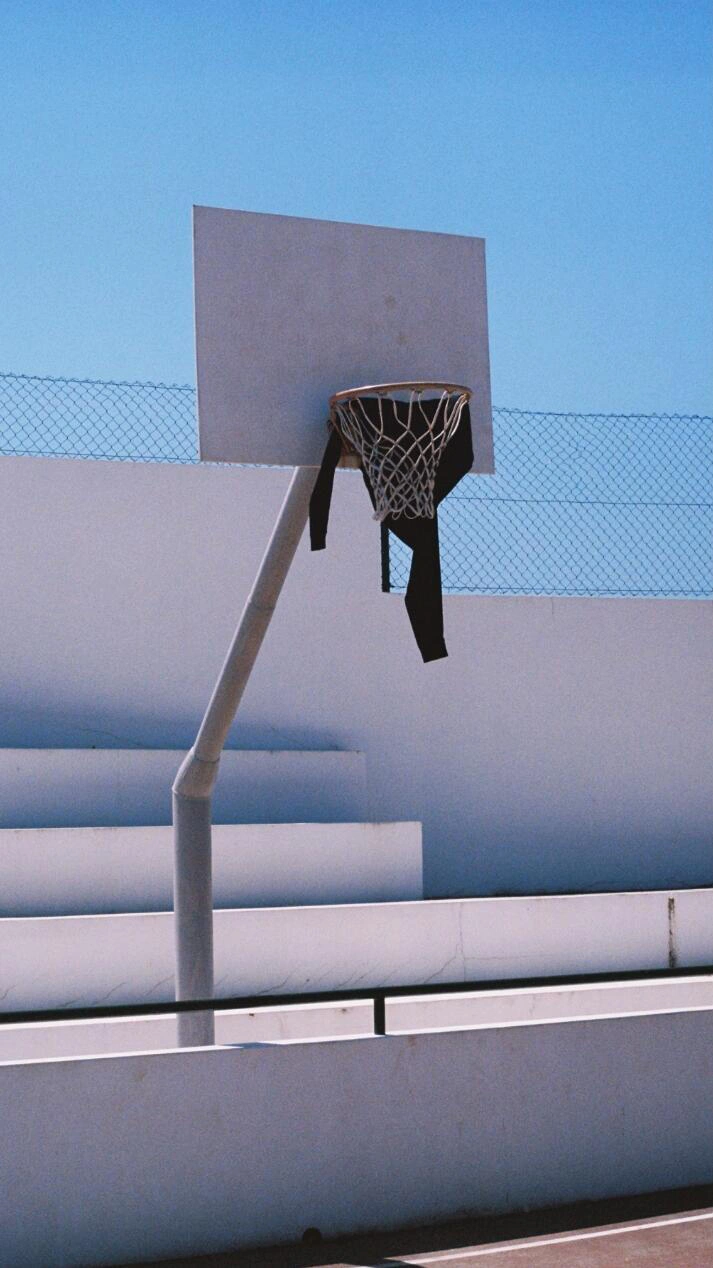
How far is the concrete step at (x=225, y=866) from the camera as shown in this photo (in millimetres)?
8805

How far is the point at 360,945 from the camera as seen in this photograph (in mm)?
8820

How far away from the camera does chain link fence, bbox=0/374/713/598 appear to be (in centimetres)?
1018

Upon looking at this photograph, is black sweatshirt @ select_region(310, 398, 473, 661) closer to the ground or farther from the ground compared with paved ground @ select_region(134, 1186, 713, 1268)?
farther from the ground

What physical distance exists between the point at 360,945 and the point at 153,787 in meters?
1.89

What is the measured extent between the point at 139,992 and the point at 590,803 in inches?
172

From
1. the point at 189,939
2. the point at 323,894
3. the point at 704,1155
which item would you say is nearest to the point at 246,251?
the point at 189,939

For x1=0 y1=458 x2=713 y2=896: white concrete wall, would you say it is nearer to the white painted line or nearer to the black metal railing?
the black metal railing

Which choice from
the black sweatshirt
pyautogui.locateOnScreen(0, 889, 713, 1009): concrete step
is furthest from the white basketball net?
pyautogui.locateOnScreen(0, 889, 713, 1009): concrete step

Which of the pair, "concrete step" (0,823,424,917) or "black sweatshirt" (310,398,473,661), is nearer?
"black sweatshirt" (310,398,473,661)

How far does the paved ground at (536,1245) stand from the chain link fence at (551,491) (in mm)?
5439

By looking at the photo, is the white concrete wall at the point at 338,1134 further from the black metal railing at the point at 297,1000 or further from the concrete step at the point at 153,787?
the concrete step at the point at 153,787

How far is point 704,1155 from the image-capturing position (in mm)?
6113

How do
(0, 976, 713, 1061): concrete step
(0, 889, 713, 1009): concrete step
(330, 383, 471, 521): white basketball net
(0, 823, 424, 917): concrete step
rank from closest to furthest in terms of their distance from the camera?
(330, 383, 471, 521): white basketball net, (0, 976, 713, 1061): concrete step, (0, 889, 713, 1009): concrete step, (0, 823, 424, 917): concrete step

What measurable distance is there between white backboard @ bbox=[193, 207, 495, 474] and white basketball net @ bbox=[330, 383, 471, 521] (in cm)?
18
